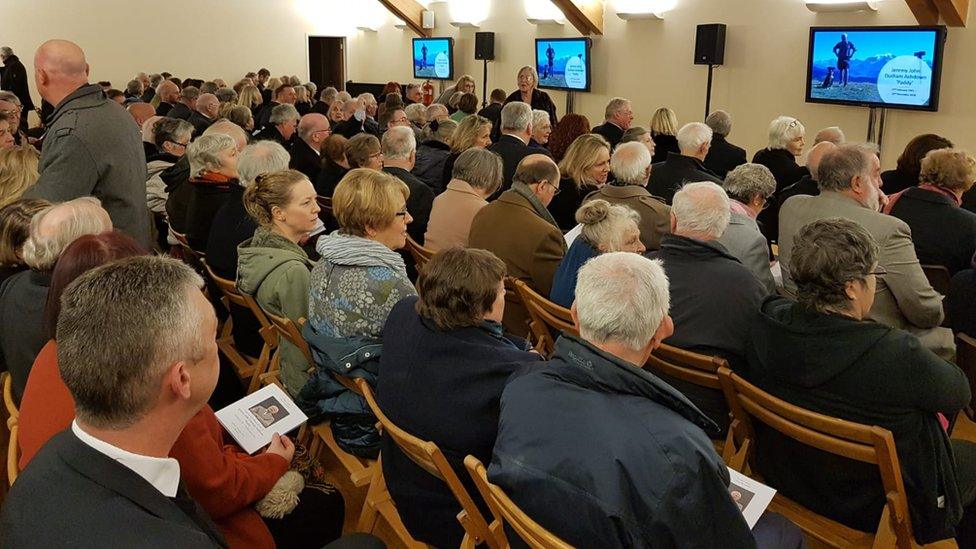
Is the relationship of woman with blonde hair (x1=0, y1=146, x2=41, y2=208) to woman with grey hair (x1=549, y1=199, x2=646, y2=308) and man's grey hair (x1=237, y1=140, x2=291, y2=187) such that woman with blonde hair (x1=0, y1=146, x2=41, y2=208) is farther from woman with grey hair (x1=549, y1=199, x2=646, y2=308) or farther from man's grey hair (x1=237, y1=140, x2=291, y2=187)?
woman with grey hair (x1=549, y1=199, x2=646, y2=308)

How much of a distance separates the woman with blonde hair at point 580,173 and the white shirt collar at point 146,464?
3463mm

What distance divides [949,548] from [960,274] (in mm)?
1384

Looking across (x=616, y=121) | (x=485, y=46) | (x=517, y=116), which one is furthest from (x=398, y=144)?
(x=485, y=46)

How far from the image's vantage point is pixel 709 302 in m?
Answer: 2.46

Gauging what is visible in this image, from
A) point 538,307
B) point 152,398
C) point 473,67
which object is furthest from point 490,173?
point 473,67

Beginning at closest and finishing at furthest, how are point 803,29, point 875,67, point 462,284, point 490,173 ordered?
point 462,284, point 490,173, point 875,67, point 803,29

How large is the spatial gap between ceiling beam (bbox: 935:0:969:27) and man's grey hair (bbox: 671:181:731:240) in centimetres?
476

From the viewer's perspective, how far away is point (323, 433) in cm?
266

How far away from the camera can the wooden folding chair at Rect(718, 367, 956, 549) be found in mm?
1831

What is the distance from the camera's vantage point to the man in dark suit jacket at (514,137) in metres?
5.54

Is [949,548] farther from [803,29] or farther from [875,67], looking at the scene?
[803,29]

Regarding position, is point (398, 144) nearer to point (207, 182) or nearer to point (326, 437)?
point (207, 182)

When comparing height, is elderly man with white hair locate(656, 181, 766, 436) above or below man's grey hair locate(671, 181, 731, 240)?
below

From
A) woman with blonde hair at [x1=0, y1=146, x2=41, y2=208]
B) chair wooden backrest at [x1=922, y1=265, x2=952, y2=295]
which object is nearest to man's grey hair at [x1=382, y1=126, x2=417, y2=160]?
woman with blonde hair at [x1=0, y1=146, x2=41, y2=208]
